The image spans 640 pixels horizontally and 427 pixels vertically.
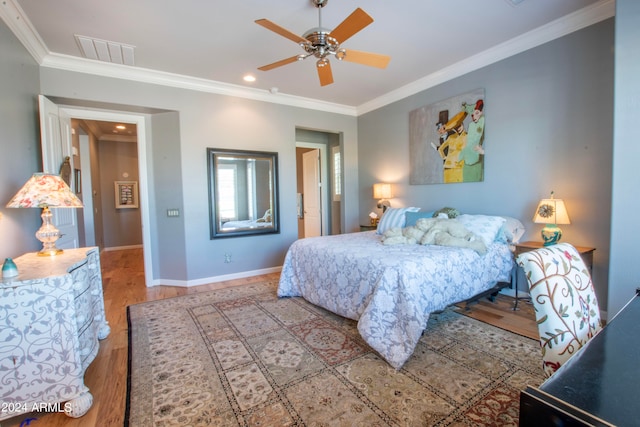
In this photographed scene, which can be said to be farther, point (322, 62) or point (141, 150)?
point (141, 150)

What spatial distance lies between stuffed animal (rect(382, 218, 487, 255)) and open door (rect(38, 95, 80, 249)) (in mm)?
3223

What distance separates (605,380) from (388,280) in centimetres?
155

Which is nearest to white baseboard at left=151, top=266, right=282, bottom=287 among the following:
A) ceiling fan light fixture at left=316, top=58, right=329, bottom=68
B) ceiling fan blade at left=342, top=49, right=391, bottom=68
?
ceiling fan light fixture at left=316, top=58, right=329, bottom=68

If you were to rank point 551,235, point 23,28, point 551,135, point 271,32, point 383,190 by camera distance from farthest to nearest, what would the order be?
point 383,190 → point 551,135 → point 271,32 → point 551,235 → point 23,28

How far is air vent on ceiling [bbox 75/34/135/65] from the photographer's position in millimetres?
2990

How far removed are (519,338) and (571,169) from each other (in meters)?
1.73

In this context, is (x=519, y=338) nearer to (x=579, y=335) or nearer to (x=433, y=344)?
(x=433, y=344)

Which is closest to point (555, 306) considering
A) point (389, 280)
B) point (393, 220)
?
point (389, 280)

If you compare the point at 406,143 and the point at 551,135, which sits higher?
the point at 406,143

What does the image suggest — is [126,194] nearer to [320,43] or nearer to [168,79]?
[168,79]

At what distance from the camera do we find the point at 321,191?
611cm

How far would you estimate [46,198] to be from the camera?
2.14 metres

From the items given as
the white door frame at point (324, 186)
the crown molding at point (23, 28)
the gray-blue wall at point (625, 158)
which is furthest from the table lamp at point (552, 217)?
the crown molding at point (23, 28)

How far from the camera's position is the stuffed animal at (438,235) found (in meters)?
2.81
